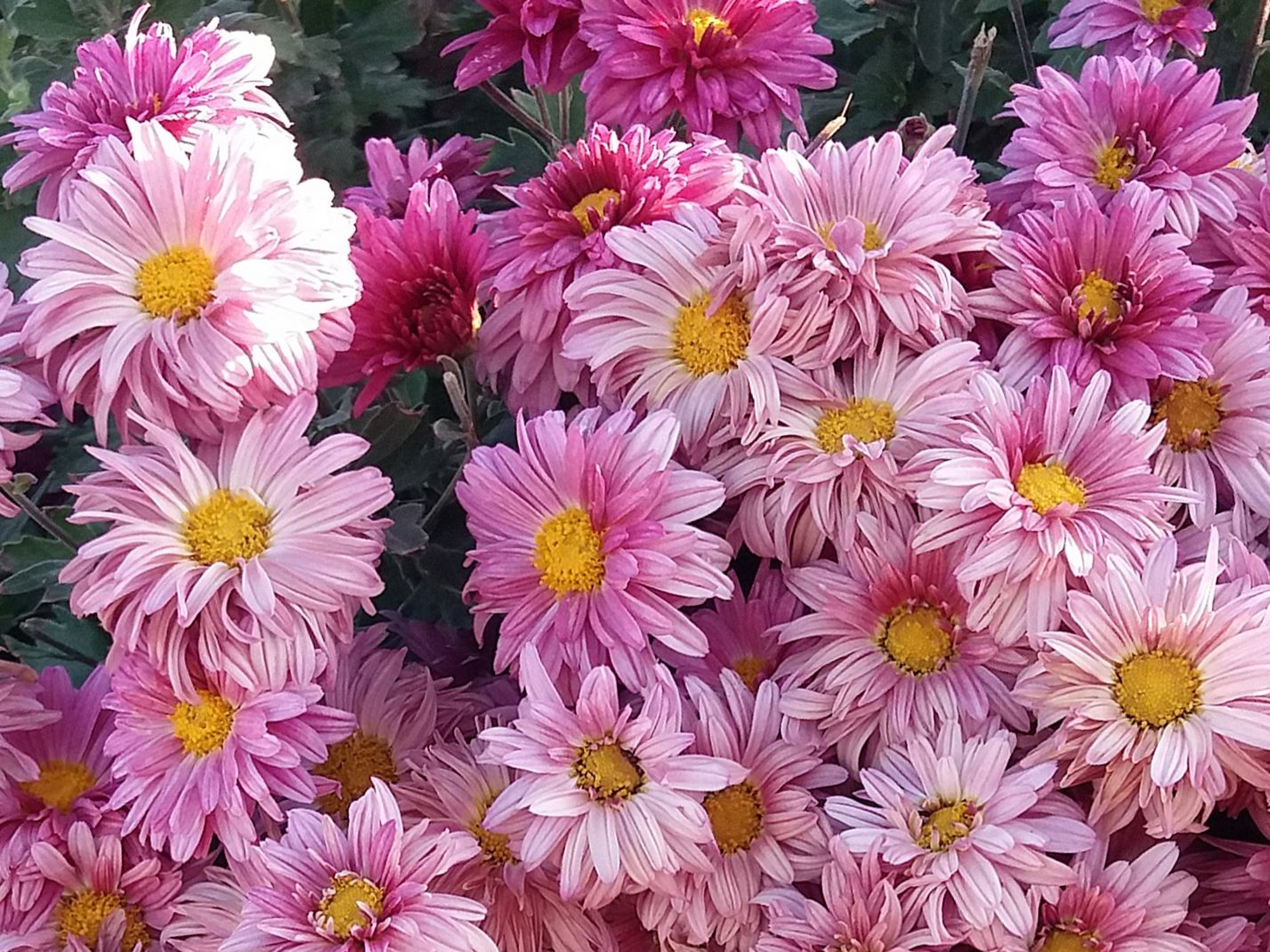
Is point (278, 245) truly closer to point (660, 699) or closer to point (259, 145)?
point (259, 145)

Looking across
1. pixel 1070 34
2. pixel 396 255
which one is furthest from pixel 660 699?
pixel 1070 34

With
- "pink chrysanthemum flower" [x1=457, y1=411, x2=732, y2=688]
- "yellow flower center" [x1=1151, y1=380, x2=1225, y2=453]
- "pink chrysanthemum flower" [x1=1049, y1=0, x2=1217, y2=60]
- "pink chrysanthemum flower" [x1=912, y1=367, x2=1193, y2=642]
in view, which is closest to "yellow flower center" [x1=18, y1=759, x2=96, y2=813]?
"pink chrysanthemum flower" [x1=457, y1=411, x2=732, y2=688]

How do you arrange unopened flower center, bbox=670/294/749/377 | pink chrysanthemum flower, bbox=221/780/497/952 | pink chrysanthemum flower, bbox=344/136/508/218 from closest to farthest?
1. pink chrysanthemum flower, bbox=221/780/497/952
2. unopened flower center, bbox=670/294/749/377
3. pink chrysanthemum flower, bbox=344/136/508/218

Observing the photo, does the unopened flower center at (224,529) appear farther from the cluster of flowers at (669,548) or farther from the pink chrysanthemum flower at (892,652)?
the pink chrysanthemum flower at (892,652)

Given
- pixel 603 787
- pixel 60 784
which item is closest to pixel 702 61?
pixel 603 787

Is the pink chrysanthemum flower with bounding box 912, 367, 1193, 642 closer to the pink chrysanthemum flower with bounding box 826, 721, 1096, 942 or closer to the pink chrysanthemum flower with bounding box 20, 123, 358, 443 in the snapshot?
the pink chrysanthemum flower with bounding box 826, 721, 1096, 942
